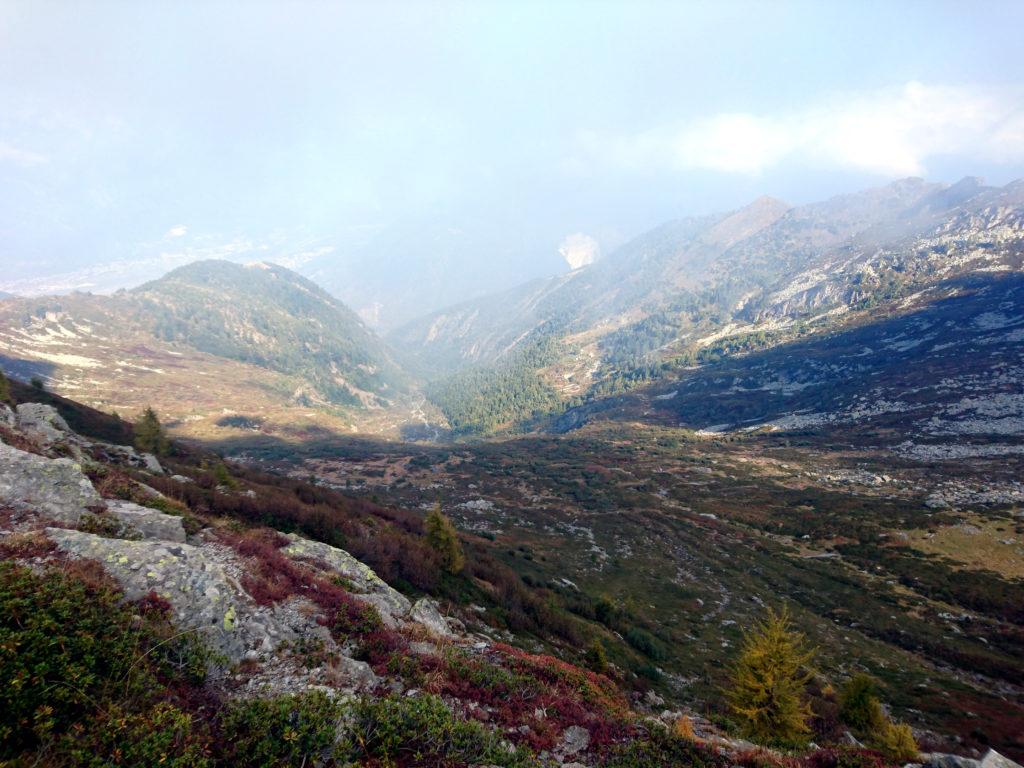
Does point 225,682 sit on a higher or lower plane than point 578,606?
higher

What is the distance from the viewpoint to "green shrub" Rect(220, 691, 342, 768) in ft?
21.5

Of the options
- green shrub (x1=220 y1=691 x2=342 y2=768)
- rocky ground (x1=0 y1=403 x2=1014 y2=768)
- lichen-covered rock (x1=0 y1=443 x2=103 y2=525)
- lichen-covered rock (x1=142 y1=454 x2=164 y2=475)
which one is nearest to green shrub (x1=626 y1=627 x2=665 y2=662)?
rocky ground (x1=0 y1=403 x2=1014 y2=768)

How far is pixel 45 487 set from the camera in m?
12.8

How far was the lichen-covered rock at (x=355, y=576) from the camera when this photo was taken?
16047mm

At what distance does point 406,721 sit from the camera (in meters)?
8.09

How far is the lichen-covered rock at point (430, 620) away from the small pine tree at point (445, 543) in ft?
28.4

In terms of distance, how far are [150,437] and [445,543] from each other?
31.5 meters

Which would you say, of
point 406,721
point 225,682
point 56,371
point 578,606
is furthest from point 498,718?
point 56,371

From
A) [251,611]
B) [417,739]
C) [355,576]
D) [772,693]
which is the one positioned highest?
[251,611]

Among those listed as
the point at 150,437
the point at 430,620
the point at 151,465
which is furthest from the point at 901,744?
the point at 150,437

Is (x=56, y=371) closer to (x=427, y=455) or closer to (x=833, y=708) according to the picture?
(x=427, y=455)

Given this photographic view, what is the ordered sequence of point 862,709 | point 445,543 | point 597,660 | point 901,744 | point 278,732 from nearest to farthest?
point 278,732
point 901,744
point 862,709
point 597,660
point 445,543

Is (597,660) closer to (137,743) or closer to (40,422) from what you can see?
(137,743)

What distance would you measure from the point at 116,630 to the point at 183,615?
2.21 metres
